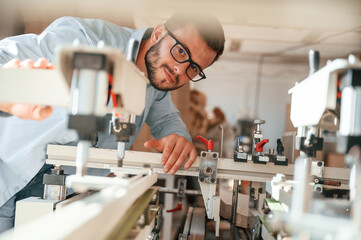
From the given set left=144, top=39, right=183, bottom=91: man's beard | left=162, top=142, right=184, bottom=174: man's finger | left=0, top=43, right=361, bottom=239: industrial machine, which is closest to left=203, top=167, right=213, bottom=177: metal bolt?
left=162, top=142, right=184, bottom=174: man's finger

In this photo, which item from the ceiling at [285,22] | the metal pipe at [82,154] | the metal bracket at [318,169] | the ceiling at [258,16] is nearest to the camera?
the metal pipe at [82,154]

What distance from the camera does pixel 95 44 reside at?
5.15 ft

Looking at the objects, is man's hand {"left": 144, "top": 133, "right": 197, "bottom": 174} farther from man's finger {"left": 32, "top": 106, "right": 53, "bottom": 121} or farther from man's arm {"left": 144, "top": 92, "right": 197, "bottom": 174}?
man's finger {"left": 32, "top": 106, "right": 53, "bottom": 121}

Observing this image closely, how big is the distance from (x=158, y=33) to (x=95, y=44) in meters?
0.41

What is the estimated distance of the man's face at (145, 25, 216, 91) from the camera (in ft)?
5.63

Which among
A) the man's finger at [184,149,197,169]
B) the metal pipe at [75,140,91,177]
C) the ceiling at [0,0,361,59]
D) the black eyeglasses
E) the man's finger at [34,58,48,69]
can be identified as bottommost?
the man's finger at [184,149,197,169]

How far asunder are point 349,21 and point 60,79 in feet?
13.3

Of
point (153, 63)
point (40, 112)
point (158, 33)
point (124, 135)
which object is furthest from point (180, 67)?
point (40, 112)

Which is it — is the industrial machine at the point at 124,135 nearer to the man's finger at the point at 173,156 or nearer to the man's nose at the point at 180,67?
the man's finger at the point at 173,156

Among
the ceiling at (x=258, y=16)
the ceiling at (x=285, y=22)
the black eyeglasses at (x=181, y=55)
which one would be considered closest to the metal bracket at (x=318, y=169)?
the black eyeglasses at (x=181, y=55)

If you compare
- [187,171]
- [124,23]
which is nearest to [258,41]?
[124,23]

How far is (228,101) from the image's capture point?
8.00 meters

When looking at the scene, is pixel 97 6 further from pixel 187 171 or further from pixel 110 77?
pixel 110 77

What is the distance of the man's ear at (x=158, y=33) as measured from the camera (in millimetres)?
1796
